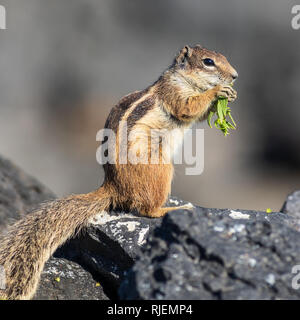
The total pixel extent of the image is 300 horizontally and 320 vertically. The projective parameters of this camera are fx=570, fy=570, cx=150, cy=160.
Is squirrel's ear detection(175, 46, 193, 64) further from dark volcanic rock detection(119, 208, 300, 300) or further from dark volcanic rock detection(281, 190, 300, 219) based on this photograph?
dark volcanic rock detection(119, 208, 300, 300)

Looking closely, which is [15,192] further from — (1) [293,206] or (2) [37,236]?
(1) [293,206]

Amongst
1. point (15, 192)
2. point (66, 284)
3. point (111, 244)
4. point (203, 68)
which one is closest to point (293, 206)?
point (203, 68)

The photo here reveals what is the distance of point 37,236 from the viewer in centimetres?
535

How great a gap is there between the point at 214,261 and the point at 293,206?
3.27 metres

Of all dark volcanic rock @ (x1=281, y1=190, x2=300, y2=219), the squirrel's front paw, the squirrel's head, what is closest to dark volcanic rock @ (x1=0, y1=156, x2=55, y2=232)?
the squirrel's head

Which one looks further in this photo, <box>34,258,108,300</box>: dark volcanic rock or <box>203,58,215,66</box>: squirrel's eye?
<box>203,58,215,66</box>: squirrel's eye

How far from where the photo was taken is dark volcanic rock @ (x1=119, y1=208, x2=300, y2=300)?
3.52 metres

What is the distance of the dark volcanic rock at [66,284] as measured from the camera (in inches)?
199

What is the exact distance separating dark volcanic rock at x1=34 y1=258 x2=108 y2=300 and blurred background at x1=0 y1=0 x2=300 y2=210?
32.2ft

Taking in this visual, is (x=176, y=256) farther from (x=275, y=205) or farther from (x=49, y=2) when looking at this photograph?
(x=49, y=2)

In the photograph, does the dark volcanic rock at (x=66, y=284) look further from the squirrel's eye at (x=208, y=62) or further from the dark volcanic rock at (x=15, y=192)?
the squirrel's eye at (x=208, y=62)

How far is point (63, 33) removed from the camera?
16.4 meters

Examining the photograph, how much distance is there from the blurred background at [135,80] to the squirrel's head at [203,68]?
8.56 m
